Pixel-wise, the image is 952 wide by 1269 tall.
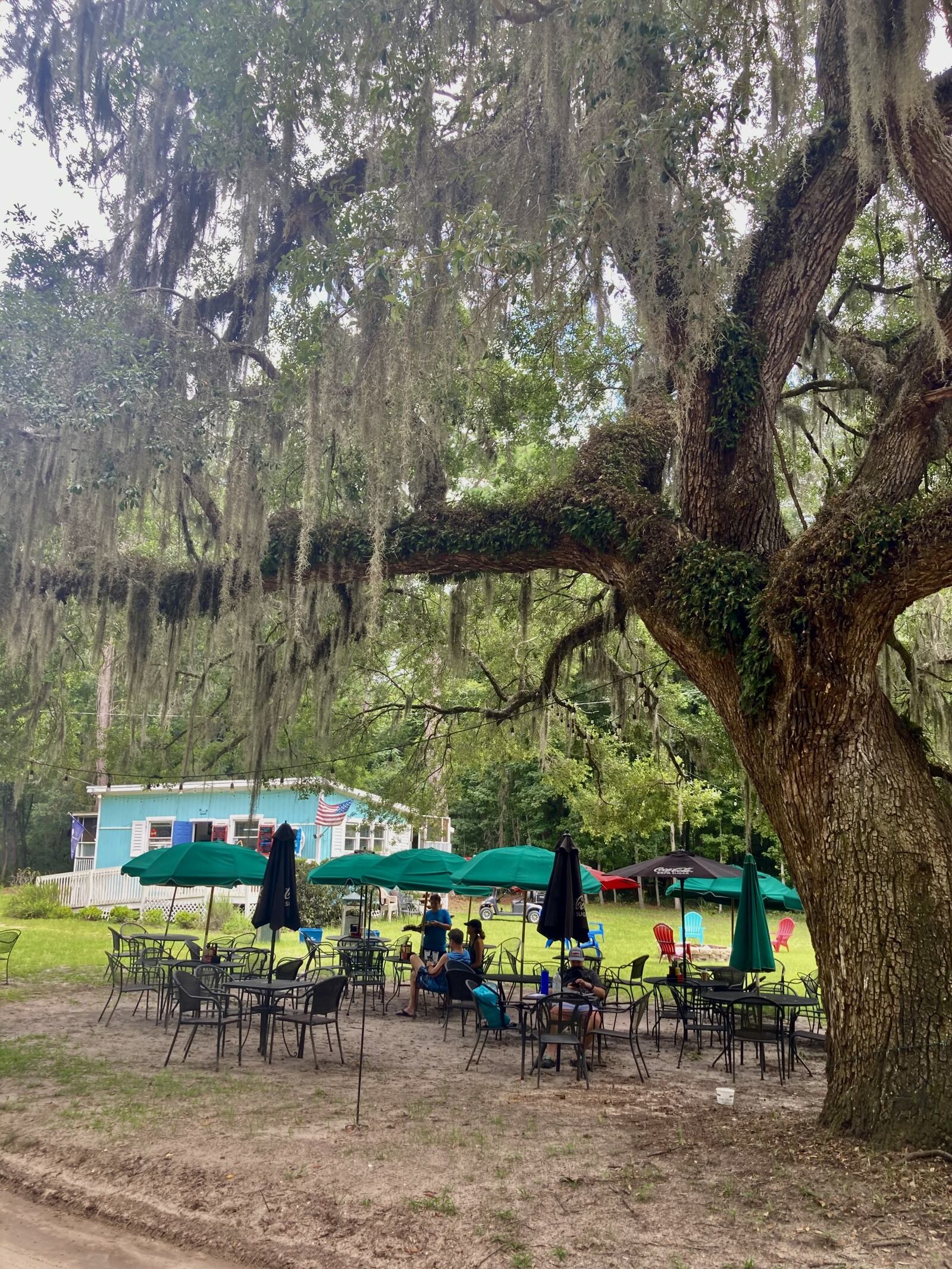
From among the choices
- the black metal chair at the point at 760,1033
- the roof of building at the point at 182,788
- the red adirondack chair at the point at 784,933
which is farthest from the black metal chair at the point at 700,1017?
the roof of building at the point at 182,788

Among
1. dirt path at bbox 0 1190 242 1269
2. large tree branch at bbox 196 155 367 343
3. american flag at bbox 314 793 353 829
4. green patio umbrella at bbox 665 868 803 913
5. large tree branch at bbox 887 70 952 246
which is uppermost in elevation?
large tree branch at bbox 196 155 367 343

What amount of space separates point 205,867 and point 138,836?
1212cm

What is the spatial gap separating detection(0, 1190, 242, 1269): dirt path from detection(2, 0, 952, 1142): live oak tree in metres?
3.38

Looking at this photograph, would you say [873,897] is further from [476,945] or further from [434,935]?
[434,935]

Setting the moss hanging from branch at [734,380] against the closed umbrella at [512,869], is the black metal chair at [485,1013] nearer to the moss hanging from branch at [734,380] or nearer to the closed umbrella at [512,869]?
the closed umbrella at [512,869]

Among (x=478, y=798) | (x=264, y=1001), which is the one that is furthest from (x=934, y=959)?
(x=478, y=798)

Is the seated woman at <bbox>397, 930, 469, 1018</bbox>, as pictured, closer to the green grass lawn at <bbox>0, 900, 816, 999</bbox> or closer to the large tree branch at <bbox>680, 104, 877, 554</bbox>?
the green grass lawn at <bbox>0, 900, 816, 999</bbox>

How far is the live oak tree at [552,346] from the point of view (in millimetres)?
4930

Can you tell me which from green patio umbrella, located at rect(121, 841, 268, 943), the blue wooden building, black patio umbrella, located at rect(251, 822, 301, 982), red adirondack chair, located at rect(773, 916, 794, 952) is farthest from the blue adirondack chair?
black patio umbrella, located at rect(251, 822, 301, 982)

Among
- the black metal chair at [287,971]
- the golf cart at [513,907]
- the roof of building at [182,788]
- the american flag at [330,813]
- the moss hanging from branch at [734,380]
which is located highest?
the moss hanging from branch at [734,380]

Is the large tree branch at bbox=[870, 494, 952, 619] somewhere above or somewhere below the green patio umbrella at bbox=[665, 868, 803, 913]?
above

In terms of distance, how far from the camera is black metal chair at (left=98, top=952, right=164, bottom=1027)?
334 inches

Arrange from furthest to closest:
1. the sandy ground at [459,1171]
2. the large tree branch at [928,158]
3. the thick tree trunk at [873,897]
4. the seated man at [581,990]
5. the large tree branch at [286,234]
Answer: the large tree branch at [286,234] → the seated man at [581,990] → the large tree branch at [928,158] → the thick tree trunk at [873,897] → the sandy ground at [459,1171]

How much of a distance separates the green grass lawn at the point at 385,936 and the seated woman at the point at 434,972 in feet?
6.68
